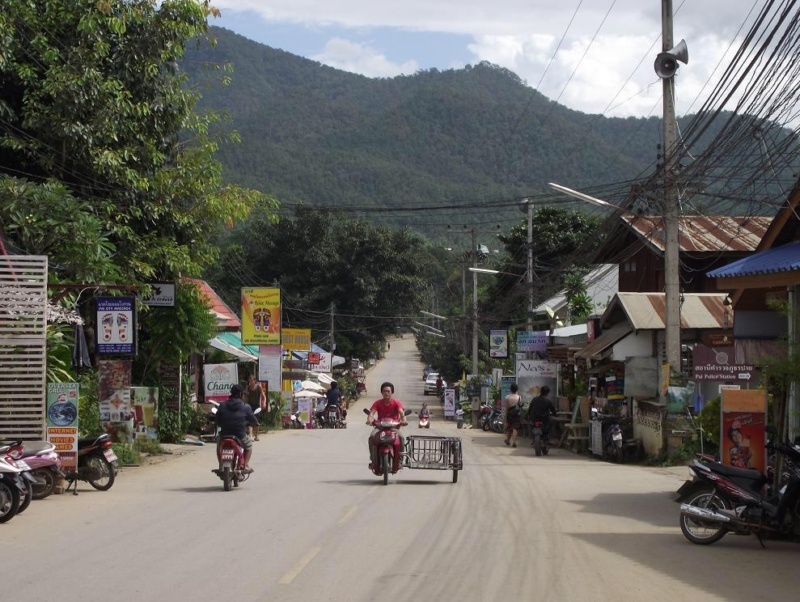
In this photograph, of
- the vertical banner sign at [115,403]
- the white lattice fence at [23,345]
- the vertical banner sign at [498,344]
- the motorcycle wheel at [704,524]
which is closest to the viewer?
the motorcycle wheel at [704,524]

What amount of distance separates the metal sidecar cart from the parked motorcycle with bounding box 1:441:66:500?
5.82 m

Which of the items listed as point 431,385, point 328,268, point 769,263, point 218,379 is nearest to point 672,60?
point 769,263

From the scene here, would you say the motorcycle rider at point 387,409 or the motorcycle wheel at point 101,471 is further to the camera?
the motorcycle rider at point 387,409

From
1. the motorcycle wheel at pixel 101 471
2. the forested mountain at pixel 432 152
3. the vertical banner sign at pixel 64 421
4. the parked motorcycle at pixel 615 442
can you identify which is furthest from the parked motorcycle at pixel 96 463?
the forested mountain at pixel 432 152

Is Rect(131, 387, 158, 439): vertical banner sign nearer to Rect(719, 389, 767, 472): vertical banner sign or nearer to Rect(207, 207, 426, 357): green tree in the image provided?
Rect(719, 389, 767, 472): vertical banner sign

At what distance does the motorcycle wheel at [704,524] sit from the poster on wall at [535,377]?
2441 centimetres

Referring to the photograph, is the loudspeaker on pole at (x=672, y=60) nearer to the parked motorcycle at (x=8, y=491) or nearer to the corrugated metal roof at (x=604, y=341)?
the corrugated metal roof at (x=604, y=341)

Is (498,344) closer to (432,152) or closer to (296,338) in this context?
(296,338)

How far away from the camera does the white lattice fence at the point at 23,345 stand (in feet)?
53.4

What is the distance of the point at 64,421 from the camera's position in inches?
654

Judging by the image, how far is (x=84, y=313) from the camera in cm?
2483

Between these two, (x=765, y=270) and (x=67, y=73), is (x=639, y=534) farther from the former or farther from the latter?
(x=67, y=73)

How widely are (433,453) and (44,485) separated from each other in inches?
258

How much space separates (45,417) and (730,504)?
416 inches
